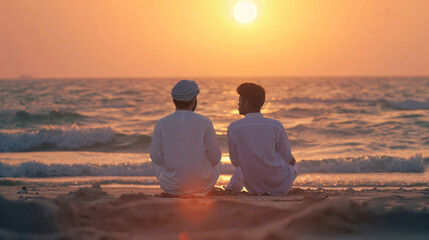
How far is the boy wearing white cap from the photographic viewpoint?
411 cm

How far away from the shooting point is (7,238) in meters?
2.26

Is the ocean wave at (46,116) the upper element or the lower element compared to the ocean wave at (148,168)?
upper

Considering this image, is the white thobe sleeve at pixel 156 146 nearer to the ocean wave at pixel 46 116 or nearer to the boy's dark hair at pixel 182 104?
the boy's dark hair at pixel 182 104

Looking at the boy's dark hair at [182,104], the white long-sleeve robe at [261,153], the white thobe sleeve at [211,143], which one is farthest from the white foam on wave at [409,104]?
the boy's dark hair at [182,104]

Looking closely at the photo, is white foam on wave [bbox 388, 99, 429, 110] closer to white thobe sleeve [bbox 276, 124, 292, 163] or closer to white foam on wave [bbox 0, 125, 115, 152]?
white foam on wave [bbox 0, 125, 115, 152]

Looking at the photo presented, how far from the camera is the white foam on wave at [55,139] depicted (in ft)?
40.4

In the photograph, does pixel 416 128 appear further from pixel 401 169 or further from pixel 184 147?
pixel 184 147

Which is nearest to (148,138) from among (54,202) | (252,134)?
(252,134)

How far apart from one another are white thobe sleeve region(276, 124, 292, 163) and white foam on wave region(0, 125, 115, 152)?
927cm

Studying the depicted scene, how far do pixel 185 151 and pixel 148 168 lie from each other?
15.7ft

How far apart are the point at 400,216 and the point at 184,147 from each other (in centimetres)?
216

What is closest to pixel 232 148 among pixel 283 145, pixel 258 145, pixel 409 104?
pixel 258 145

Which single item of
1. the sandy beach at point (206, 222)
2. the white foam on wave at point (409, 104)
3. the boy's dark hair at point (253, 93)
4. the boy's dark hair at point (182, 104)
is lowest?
the white foam on wave at point (409, 104)

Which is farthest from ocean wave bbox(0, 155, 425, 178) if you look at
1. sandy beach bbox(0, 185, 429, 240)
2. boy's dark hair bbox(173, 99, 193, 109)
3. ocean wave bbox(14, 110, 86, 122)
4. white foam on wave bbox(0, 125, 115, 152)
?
ocean wave bbox(14, 110, 86, 122)
